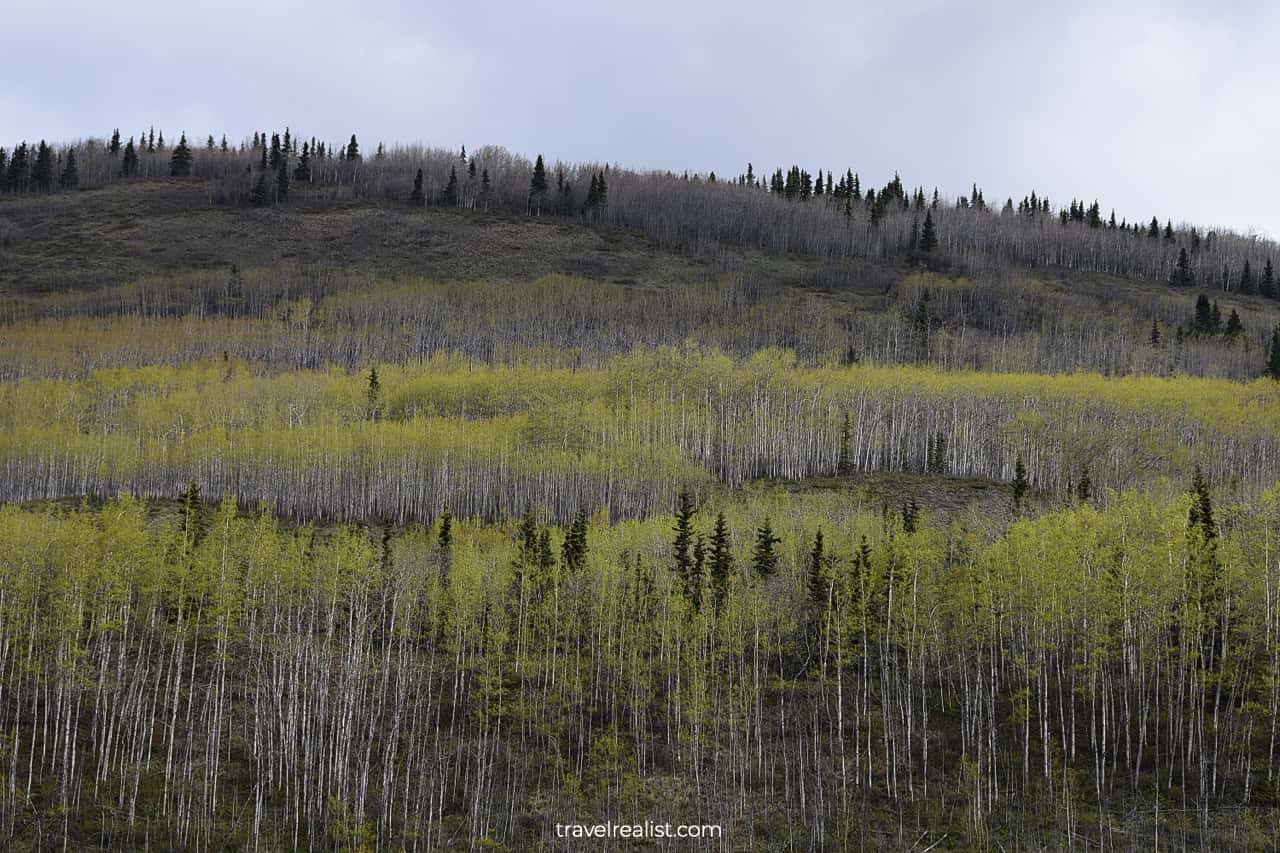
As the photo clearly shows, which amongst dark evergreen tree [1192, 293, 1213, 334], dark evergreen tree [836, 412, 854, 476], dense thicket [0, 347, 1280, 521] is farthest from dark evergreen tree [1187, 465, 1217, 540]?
dark evergreen tree [1192, 293, 1213, 334]

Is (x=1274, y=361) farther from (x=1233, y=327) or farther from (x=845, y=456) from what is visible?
(x=845, y=456)

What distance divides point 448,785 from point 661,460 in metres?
48.7

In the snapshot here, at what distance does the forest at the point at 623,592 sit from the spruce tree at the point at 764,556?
0.31 meters

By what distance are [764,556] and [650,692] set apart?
13.6m

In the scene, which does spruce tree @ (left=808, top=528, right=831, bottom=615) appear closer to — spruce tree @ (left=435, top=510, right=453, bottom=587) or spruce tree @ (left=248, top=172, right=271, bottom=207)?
spruce tree @ (left=435, top=510, right=453, bottom=587)

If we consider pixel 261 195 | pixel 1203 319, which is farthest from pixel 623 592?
pixel 261 195

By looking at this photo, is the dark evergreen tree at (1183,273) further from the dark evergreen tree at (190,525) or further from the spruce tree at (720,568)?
the dark evergreen tree at (190,525)

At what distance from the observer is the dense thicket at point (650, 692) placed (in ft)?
137

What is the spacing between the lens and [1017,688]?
2037 inches

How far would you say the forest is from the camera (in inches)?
1688

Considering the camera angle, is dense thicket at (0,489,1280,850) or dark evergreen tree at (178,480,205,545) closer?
dense thicket at (0,489,1280,850)

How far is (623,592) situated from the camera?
197 ft

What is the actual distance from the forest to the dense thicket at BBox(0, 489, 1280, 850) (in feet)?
0.95

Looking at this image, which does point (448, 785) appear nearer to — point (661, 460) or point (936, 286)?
point (661, 460)
